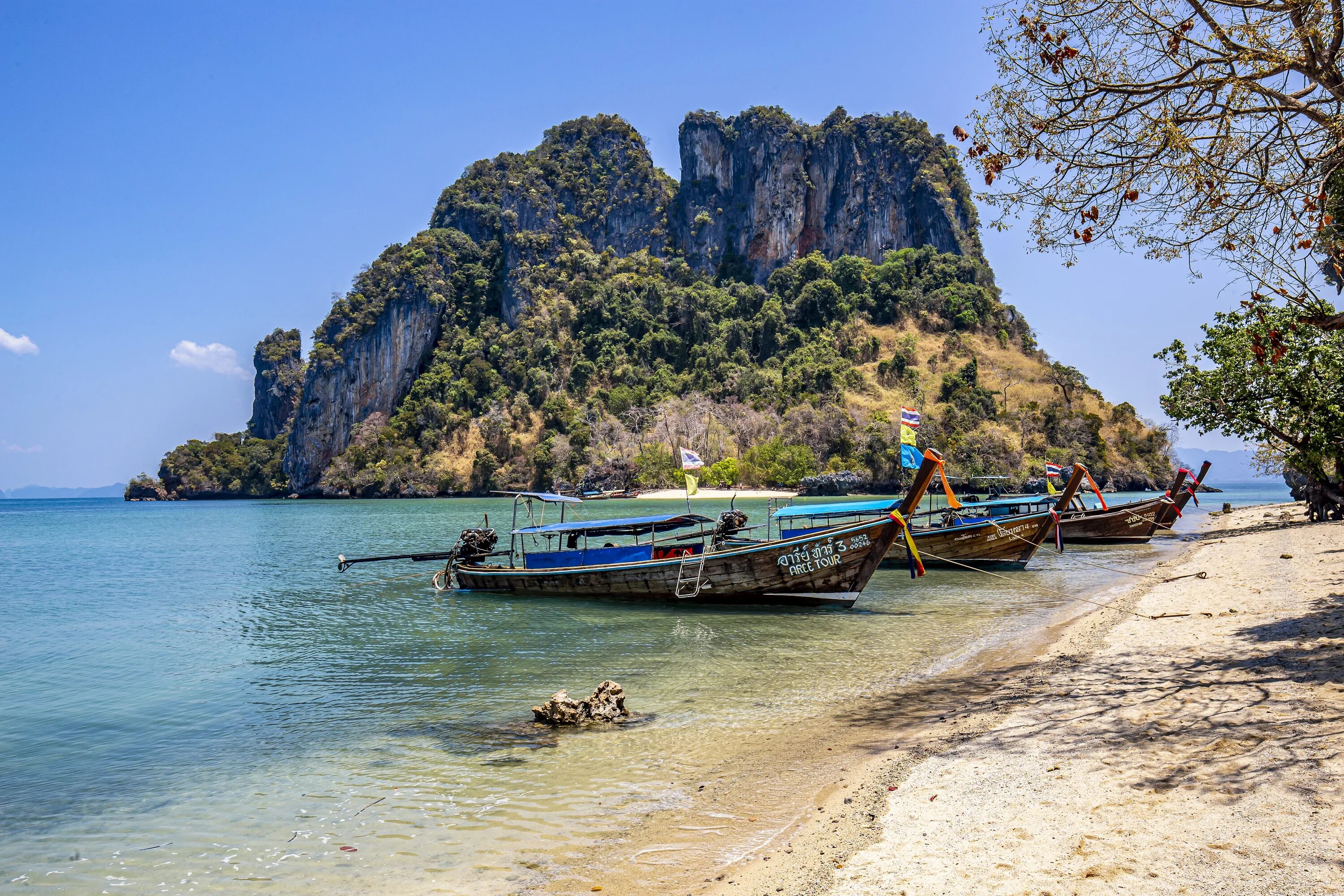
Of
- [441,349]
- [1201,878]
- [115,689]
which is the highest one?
[441,349]

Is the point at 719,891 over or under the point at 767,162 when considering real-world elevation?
under

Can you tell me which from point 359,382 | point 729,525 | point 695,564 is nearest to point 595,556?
point 695,564

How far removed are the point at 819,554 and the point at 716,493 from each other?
5716 cm

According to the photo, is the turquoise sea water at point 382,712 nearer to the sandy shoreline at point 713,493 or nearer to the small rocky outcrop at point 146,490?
the sandy shoreline at point 713,493

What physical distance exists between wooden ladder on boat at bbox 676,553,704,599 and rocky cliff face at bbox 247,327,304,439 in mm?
134628

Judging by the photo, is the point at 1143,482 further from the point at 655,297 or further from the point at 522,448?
the point at 522,448

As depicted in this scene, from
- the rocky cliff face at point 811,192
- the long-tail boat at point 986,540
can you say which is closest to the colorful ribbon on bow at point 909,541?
the long-tail boat at point 986,540

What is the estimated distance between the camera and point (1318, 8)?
664cm

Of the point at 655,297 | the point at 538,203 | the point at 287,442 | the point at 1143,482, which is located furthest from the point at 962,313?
the point at 287,442

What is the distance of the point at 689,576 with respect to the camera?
1758 centimetres

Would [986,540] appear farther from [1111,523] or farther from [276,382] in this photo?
[276,382]

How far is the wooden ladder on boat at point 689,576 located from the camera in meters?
17.3

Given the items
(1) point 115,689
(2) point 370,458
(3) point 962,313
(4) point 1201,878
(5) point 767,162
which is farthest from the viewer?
(5) point 767,162

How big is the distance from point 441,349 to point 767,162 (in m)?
58.9
